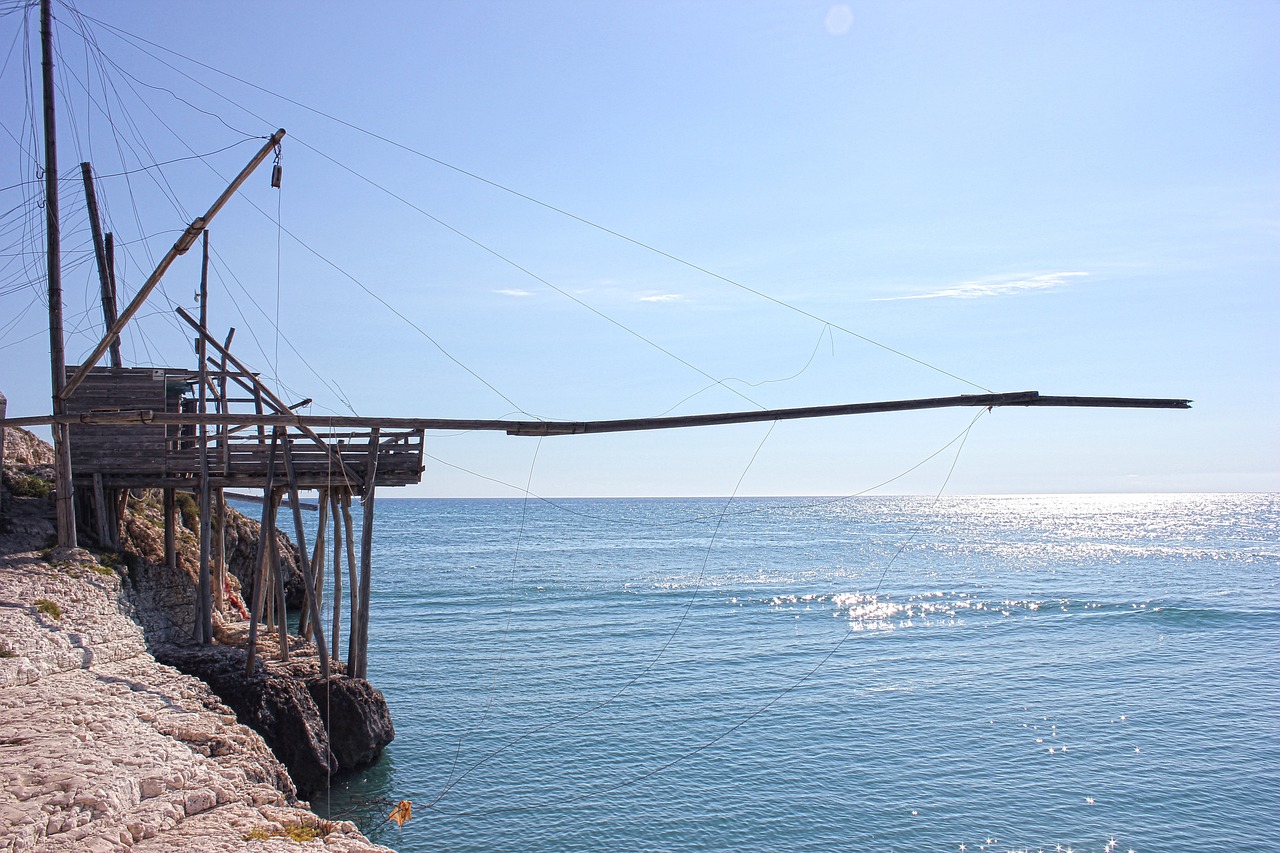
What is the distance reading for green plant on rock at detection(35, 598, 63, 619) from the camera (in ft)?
48.5

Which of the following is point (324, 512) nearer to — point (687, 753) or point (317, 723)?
point (317, 723)

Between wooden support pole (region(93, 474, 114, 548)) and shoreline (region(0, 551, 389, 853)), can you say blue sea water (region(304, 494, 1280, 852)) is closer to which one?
shoreline (region(0, 551, 389, 853))

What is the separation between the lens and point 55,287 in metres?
18.8

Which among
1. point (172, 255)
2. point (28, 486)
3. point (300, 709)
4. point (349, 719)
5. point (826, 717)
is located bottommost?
point (826, 717)

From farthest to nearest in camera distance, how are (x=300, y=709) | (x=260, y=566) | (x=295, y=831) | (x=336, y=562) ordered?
1. (x=336, y=562)
2. (x=260, y=566)
3. (x=300, y=709)
4. (x=295, y=831)

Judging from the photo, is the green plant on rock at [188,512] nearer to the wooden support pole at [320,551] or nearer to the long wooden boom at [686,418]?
the wooden support pole at [320,551]

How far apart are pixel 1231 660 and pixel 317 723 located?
97.2 ft

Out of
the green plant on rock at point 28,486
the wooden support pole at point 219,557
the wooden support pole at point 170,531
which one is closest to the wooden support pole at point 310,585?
the wooden support pole at point 219,557

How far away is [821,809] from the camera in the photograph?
1584cm

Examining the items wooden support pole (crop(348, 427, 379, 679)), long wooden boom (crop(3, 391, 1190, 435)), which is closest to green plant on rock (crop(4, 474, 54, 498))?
wooden support pole (crop(348, 427, 379, 679))

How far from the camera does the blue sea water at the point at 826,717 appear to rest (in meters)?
15.3

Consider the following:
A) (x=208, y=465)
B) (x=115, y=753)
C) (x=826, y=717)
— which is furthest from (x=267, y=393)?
(x=826, y=717)

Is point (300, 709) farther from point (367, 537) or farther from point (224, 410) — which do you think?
point (224, 410)

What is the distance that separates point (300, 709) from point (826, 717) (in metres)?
12.9
